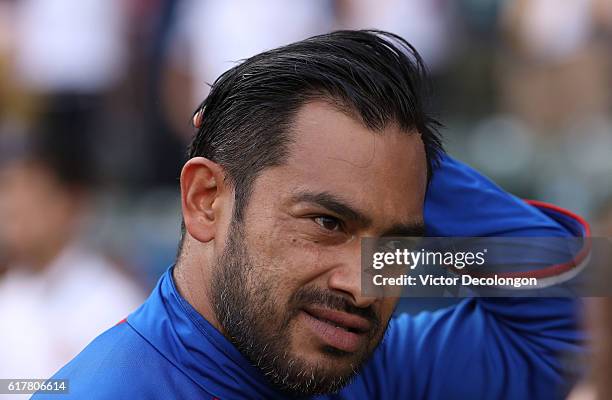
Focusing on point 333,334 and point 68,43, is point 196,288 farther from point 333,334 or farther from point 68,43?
point 68,43

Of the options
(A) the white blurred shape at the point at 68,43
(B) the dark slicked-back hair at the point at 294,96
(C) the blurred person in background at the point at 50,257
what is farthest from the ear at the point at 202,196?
(A) the white blurred shape at the point at 68,43

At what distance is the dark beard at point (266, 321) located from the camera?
1.73 m

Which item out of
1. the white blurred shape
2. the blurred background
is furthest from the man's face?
the white blurred shape

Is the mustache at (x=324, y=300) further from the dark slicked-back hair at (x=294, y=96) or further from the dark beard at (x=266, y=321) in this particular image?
the dark slicked-back hair at (x=294, y=96)

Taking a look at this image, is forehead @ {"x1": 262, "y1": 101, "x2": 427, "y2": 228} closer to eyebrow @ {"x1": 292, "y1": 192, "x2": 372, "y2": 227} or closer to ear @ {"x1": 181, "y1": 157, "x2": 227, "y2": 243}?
eyebrow @ {"x1": 292, "y1": 192, "x2": 372, "y2": 227}

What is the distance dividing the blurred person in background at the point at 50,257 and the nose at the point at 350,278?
6.16 feet

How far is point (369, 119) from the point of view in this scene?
178 centimetres

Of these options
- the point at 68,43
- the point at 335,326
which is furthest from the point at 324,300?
the point at 68,43

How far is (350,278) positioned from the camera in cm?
172

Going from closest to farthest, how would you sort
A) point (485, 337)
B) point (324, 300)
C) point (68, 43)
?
point (324, 300), point (485, 337), point (68, 43)

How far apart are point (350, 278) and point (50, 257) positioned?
7.28 ft

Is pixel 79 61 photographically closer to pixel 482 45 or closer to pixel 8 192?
pixel 8 192

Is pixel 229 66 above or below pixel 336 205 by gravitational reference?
below

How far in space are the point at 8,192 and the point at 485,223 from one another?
7.05 feet
